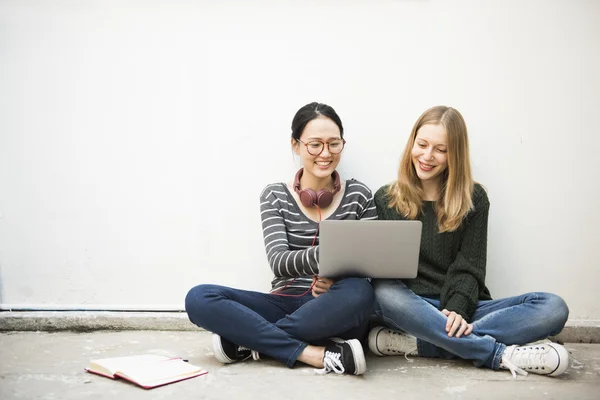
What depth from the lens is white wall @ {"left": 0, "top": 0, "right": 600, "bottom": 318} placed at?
2635 millimetres

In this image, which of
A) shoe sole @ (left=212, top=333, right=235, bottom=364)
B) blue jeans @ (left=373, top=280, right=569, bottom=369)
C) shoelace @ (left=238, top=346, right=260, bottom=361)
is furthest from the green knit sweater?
→ shoe sole @ (left=212, top=333, right=235, bottom=364)

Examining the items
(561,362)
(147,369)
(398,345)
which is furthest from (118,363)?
(561,362)

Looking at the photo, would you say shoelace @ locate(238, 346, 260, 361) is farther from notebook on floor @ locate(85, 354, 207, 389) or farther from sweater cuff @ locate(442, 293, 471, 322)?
sweater cuff @ locate(442, 293, 471, 322)

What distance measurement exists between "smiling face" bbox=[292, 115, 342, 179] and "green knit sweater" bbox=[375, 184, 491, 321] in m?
0.33

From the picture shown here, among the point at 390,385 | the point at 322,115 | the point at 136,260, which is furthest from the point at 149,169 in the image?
the point at 390,385

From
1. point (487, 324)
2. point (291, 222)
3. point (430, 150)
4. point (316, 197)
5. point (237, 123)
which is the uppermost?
point (237, 123)

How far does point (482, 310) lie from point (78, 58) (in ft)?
7.25

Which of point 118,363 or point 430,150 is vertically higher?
point 430,150

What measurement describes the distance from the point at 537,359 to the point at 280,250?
3.49 feet

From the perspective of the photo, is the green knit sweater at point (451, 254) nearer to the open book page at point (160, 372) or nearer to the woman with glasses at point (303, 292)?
the woman with glasses at point (303, 292)

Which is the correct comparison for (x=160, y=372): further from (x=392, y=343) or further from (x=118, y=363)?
(x=392, y=343)

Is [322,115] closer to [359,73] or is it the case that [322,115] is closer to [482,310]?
→ [359,73]

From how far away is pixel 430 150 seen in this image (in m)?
2.34

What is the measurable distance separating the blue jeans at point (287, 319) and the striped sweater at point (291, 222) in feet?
0.65
